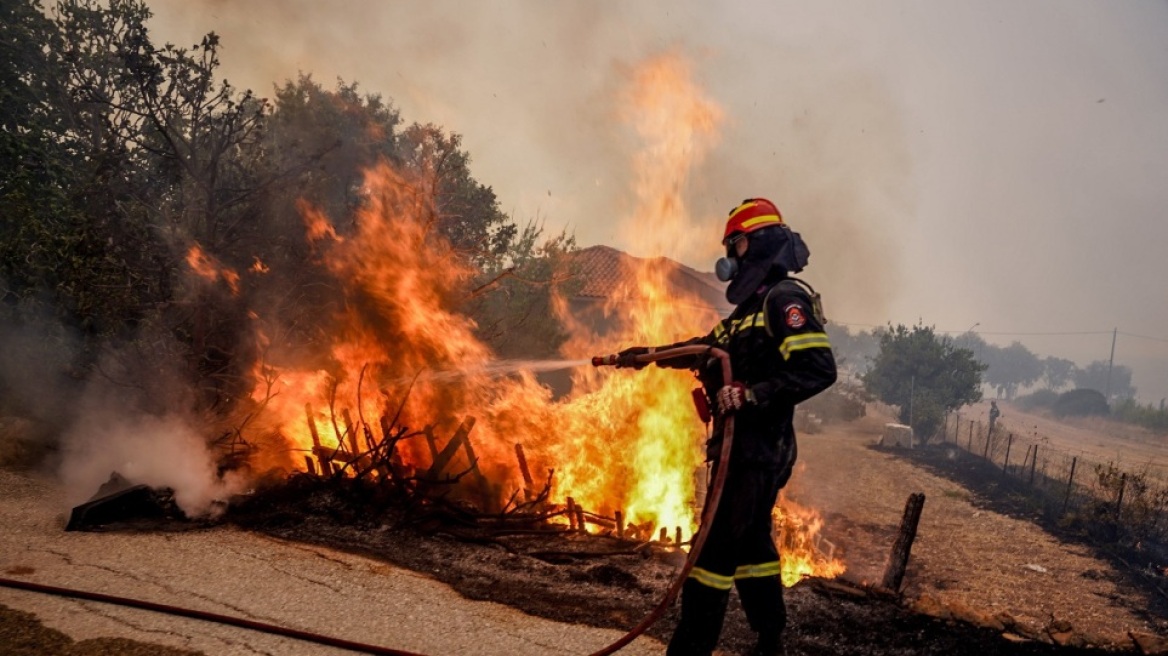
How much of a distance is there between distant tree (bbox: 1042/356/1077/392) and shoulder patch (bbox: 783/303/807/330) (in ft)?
472

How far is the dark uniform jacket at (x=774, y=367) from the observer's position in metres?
3.50

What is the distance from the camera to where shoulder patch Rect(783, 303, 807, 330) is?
139 inches

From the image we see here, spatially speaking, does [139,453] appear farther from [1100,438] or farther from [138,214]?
[1100,438]

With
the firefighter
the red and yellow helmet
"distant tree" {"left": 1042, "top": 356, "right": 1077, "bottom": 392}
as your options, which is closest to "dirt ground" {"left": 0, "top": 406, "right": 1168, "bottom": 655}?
the firefighter

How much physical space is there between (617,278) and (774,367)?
86.9ft

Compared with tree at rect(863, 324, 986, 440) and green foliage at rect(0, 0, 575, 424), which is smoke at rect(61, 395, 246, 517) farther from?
tree at rect(863, 324, 986, 440)

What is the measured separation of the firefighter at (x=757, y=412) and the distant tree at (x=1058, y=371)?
143743 mm

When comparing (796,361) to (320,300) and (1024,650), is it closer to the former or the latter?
(1024,650)

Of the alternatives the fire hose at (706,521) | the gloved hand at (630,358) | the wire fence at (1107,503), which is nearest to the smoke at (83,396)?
the gloved hand at (630,358)

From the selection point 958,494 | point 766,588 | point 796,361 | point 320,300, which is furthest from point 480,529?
point 958,494

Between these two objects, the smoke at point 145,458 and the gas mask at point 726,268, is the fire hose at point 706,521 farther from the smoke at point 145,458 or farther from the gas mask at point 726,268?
the smoke at point 145,458

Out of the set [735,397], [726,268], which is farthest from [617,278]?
[735,397]

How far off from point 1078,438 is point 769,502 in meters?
58.3

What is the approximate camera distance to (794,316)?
3.55m
